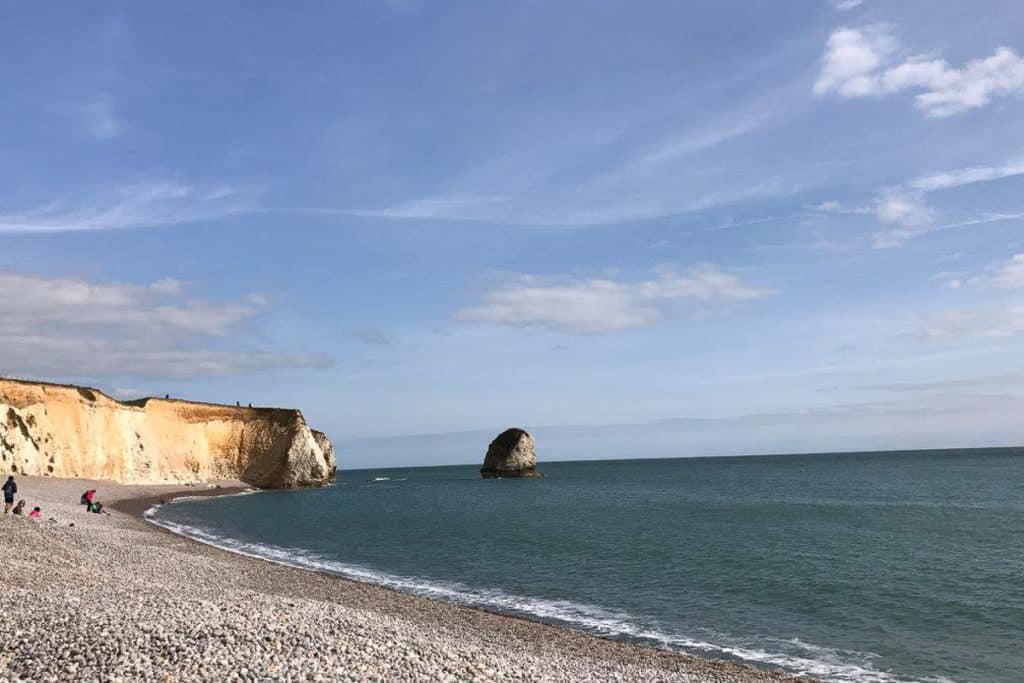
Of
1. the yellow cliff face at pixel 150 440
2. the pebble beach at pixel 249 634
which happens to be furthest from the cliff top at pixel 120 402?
the pebble beach at pixel 249 634

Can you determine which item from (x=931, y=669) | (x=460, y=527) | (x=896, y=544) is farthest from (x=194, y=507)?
(x=931, y=669)

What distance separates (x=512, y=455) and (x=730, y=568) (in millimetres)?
95671

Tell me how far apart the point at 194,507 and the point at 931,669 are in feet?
191

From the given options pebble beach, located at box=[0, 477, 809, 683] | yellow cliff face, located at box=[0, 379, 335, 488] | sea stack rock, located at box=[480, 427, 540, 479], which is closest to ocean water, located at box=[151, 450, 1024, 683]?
pebble beach, located at box=[0, 477, 809, 683]

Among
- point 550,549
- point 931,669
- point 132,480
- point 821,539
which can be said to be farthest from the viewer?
point 132,480

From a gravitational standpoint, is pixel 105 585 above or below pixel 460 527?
above

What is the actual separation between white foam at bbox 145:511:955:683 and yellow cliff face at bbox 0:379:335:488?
39603mm

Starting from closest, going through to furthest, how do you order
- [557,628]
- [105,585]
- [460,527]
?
[105,585] < [557,628] < [460,527]

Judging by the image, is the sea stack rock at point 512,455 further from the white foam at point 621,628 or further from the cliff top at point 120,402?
the white foam at point 621,628

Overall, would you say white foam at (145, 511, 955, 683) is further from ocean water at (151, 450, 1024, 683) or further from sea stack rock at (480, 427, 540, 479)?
sea stack rock at (480, 427, 540, 479)

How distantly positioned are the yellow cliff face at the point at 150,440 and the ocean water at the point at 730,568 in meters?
14.6

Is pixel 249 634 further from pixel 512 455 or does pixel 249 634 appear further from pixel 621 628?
pixel 512 455

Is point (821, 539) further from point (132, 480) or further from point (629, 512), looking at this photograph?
point (132, 480)

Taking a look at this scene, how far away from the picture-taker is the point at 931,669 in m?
17.0
